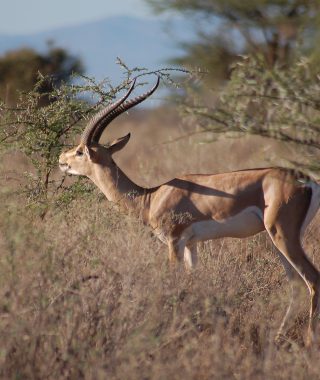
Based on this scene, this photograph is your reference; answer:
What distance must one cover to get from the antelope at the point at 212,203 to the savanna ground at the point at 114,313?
0.82m

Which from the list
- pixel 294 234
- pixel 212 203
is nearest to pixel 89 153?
pixel 212 203

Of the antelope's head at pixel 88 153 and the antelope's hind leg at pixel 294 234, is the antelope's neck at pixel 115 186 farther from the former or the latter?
the antelope's hind leg at pixel 294 234

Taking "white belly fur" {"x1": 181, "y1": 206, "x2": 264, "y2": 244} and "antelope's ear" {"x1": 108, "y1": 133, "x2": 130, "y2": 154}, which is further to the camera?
"antelope's ear" {"x1": 108, "y1": 133, "x2": 130, "y2": 154}

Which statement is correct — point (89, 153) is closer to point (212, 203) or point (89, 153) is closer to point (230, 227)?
point (212, 203)

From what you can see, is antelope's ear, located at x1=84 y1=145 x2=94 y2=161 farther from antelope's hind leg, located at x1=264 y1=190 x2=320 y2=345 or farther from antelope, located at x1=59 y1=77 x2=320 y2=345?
antelope's hind leg, located at x1=264 y1=190 x2=320 y2=345

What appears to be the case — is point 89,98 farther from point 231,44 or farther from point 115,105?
point 231,44

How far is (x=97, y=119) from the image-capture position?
8.31 m

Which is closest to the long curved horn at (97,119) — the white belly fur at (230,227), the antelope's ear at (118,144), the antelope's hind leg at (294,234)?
the antelope's ear at (118,144)

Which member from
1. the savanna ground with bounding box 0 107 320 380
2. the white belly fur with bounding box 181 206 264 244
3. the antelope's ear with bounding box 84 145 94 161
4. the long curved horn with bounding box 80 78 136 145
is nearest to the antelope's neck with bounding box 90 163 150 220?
the antelope's ear with bounding box 84 145 94 161

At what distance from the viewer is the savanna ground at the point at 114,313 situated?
516cm

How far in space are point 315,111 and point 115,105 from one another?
7.80ft

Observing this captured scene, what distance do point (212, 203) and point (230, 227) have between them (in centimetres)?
26

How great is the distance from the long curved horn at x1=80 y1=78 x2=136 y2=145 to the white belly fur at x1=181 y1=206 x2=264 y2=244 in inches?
45.4

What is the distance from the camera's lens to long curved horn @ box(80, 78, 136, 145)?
8.13m
